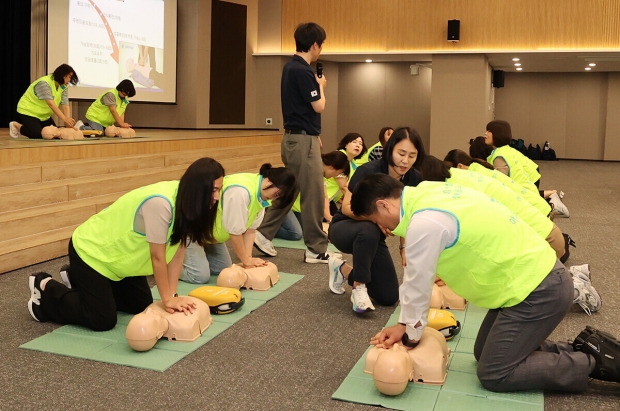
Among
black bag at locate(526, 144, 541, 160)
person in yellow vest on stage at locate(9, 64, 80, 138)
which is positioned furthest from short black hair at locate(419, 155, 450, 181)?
black bag at locate(526, 144, 541, 160)

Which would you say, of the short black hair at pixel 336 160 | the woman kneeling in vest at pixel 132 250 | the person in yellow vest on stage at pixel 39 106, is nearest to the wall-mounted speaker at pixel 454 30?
the person in yellow vest on stage at pixel 39 106

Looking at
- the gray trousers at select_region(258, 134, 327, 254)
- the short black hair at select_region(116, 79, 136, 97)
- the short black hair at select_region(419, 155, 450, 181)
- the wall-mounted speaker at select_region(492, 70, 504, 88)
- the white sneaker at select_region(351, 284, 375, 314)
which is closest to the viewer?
the white sneaker at select_region(351, 284, 375, 314)

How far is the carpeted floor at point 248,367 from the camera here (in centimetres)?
226

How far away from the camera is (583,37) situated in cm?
1041

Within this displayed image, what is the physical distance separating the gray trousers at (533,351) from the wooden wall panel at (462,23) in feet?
29.8

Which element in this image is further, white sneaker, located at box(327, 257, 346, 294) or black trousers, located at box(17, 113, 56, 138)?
black trousers, located at box(17, 113, 56, 138)

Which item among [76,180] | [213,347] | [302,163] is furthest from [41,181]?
[213,347]

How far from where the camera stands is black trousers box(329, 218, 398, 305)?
333 cm

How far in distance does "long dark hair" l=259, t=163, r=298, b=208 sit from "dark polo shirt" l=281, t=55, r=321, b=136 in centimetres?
92

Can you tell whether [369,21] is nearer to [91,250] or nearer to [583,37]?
[583,37]

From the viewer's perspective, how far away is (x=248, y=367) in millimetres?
2574

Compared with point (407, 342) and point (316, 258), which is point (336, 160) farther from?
point (407, 342)

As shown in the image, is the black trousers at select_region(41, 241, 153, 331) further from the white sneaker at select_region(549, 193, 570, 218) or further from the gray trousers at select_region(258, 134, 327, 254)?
the white sneaker at select_region(549, 193, 570, 218)

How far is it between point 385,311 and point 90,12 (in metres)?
6.56
